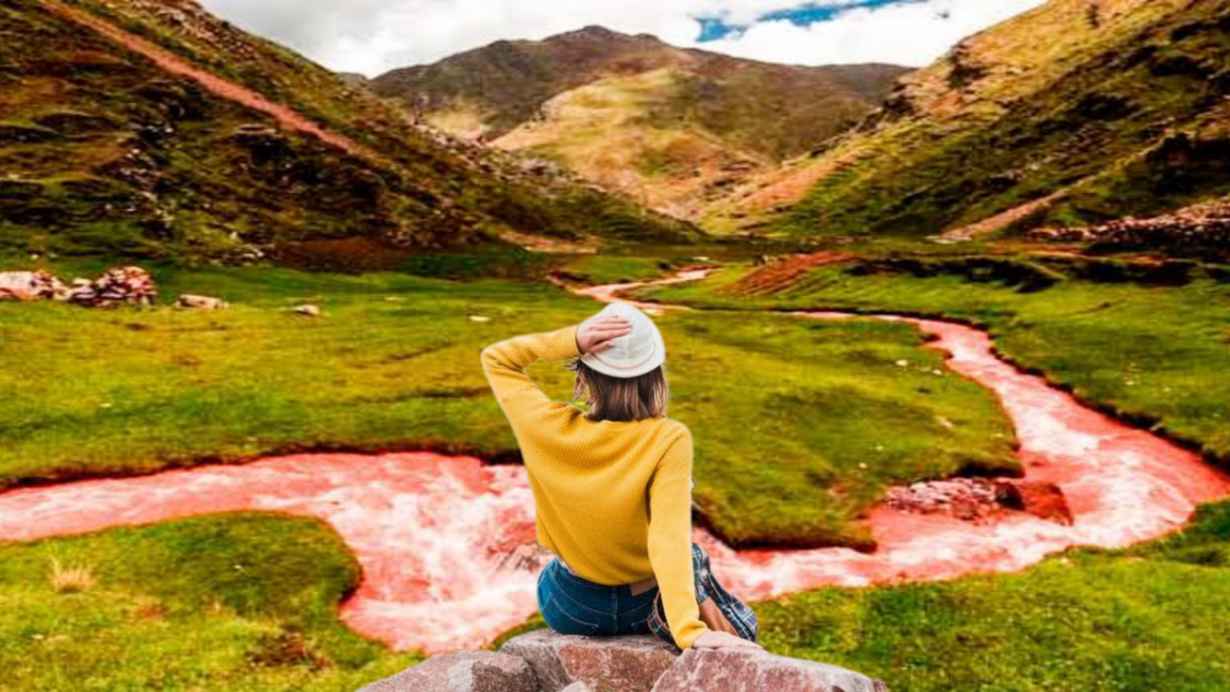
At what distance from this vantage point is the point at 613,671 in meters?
7.73

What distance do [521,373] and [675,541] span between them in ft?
7.76

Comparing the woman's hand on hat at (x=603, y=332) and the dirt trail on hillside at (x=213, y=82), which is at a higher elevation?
the dirt trail on hillside at (x=213, y=82)

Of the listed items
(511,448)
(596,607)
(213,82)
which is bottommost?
(511,448)

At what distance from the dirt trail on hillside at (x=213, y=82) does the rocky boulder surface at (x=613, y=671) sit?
15093 centimetres

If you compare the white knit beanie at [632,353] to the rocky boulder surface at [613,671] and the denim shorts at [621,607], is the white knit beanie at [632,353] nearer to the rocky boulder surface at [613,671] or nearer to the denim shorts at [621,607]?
the denim shorts at [621,607]

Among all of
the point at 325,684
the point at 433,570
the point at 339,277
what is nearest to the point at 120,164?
the point at 339,277

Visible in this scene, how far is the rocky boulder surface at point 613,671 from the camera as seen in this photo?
6.38 metres

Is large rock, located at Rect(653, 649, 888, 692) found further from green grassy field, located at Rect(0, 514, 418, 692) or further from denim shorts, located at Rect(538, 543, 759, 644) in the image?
green grassy field, located at Rect(0, 514, 418, 692)

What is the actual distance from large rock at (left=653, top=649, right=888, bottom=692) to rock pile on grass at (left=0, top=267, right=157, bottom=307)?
5972 cm

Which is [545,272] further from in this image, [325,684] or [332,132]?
[325,684]

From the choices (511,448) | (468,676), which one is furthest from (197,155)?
(468,676)

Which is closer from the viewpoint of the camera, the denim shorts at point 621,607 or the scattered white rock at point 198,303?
the denim shorts at point 621,607

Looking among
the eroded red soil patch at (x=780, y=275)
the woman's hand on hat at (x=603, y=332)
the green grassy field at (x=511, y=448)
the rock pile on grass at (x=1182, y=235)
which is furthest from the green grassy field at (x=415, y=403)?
the rock pile on grass at (x=1182, y=235)

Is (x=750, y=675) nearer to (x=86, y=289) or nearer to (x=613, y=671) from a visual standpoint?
(x=613, y=671)
